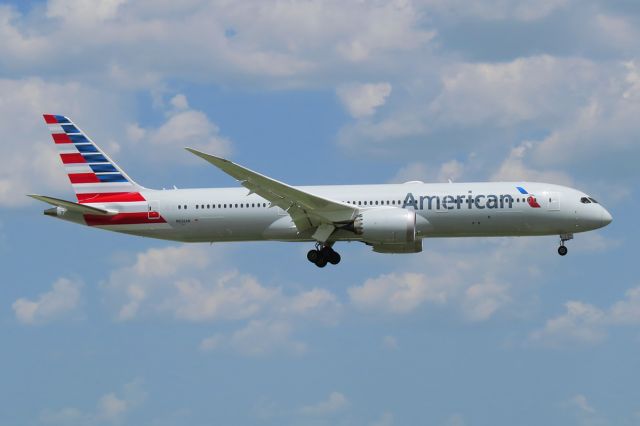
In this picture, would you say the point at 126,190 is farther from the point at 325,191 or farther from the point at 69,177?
the point at 325,191

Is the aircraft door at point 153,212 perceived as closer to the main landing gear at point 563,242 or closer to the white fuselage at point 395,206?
the white fuselage at point 395,206

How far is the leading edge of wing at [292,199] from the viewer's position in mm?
63000

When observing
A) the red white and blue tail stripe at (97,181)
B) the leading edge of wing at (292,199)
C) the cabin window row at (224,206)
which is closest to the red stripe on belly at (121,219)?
the red white and blue tail stripe at (97,181)

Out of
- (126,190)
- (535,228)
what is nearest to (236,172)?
(126,190)

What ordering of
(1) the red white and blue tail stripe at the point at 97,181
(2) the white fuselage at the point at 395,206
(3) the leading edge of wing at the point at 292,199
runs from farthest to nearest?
(1) the red white and blue tail stripe at the point at 97,181 < (2) the white fuselage at the point at 395,206 < (3) the leading edge of wing at the point at 292,199

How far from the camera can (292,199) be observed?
65.4 metres

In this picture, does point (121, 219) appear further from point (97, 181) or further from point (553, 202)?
point (553, 202)

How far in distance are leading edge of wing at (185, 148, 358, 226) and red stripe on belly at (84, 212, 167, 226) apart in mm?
8028

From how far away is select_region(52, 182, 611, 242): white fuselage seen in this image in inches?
2579

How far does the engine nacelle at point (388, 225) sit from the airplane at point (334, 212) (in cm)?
5

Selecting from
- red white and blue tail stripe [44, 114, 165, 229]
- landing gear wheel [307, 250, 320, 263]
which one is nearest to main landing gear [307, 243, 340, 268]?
landing gear wheel [307, 250, 320, 263]

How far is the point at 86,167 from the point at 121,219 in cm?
499

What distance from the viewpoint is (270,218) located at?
224ft

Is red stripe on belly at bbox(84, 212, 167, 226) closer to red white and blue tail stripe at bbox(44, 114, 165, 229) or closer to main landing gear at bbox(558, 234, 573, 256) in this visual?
red white and blue tail stripe at bbox(44, 114, 165, 229)
